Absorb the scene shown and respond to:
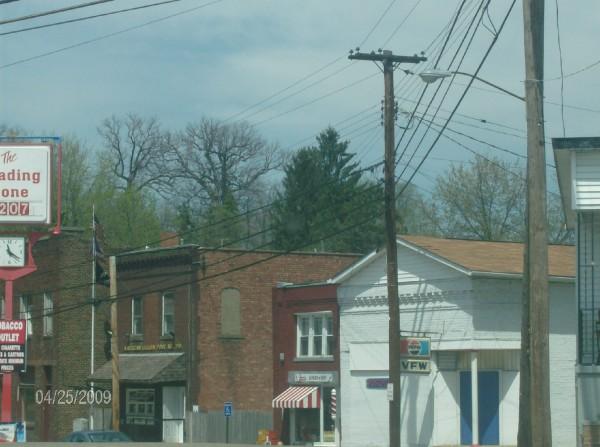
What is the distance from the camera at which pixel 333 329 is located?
1649 inches

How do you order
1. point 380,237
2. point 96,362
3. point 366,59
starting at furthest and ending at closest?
point 380,237 → point 96,362 → point 366,59

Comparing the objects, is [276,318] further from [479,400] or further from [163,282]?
[479,400]

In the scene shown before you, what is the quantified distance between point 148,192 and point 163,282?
26.8 metres

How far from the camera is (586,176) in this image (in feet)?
68.1

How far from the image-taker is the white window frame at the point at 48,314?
53.0 meters

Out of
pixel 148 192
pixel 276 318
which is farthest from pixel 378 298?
pixel 148 192

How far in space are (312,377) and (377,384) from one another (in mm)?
3871

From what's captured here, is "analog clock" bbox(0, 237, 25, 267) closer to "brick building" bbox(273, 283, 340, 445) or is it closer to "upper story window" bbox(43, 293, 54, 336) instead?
"brick building" bbox(273, 283, 340, 445)

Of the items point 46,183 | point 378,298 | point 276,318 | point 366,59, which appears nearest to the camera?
point 46,183

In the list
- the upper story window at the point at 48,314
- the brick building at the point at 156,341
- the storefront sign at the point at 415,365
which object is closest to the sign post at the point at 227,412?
the brick building at the point at 156,341

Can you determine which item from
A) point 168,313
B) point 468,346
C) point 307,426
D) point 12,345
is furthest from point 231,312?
point 12,345

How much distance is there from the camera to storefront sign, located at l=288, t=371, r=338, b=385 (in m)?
41.6

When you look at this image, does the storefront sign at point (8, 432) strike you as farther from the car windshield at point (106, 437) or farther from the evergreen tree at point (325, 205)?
the evergreen tree at point (325, 205)
